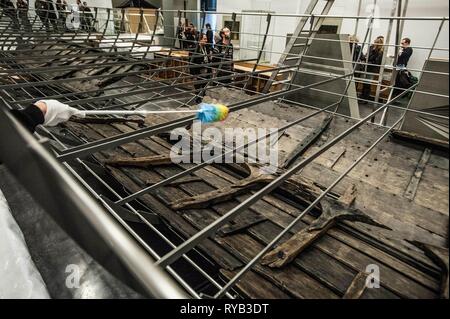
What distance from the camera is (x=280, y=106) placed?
3053 millimetres

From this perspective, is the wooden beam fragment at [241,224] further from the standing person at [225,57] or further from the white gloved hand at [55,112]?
the standing person at [225,57]

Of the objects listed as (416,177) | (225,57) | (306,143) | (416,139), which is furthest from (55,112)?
(225,57)

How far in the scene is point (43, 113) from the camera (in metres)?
1.13

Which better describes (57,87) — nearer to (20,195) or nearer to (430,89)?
→ (20,195)

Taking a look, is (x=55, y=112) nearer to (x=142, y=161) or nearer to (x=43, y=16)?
(x=142, y=161)

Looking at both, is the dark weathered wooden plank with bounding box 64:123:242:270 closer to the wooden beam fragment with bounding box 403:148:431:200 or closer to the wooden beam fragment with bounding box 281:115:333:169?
the wooden beam fragment with bounding box 281:115:333:169

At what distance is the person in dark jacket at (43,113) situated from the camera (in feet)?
3.35

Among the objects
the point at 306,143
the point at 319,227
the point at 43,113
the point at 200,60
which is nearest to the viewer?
the point at 43,113

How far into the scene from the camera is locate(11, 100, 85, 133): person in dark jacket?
1.02 meters

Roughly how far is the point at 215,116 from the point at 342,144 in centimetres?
150

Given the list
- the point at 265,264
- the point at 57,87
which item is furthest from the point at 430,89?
the point at 57,87

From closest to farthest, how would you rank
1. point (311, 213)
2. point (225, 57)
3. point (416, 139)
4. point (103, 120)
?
point (311, 213) → point (416, 139) → point (103, 120) → point (225, 57)

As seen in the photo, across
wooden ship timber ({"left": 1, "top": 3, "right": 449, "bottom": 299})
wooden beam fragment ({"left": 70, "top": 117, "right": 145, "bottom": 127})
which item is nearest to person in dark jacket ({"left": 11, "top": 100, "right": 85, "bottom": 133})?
wooden ship timber ({"left": 1, "top": 3, "right": 449, "bottom": 299})

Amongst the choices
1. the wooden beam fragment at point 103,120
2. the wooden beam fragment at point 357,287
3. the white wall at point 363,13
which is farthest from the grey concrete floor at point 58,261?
the white wall at point 363,13
